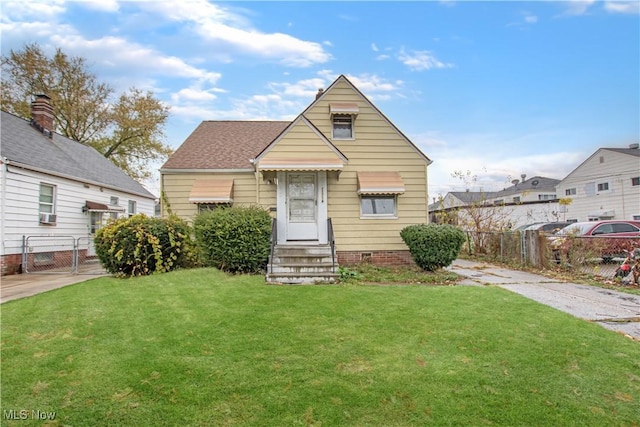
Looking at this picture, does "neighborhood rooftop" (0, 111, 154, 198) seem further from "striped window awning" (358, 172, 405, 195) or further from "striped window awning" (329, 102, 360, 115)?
"striped window awning" (358, 172, 405, 195)

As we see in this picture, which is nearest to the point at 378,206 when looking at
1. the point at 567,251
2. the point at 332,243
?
the point at 332,243

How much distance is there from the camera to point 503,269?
1217 centimetres

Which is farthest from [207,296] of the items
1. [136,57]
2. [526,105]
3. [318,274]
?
[526,105]

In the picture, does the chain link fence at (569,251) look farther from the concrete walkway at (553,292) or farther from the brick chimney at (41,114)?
the brick chimney at (41,114)

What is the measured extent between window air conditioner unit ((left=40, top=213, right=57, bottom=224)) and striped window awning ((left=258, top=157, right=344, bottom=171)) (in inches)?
361

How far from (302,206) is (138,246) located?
15.7 feet

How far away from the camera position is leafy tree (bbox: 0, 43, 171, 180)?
78.3 ft

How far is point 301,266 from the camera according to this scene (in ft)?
28.8

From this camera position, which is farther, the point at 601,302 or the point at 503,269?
the point at 503,269

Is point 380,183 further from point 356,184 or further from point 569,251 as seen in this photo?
point 569,251

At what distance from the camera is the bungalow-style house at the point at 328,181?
10.6 m

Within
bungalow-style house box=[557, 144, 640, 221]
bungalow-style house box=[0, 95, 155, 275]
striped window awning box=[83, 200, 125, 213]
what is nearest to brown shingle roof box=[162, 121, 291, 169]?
bungalow-style house box=[0, 95, 155, 275]

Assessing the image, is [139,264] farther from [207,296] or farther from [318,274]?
[318,274]

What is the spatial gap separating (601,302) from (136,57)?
18.6 meters
